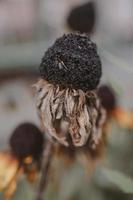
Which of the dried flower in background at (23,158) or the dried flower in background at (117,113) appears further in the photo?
the dried flower in background at (117,113)

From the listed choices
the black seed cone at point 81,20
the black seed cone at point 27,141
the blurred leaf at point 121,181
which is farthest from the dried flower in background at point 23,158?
the black seed cone at point 81,20

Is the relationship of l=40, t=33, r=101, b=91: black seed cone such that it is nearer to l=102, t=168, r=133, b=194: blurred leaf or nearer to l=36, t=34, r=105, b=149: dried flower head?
l=36, t=34, r=105, b=149: dried flower head

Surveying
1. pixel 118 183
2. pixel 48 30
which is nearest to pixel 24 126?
pixel 118 183

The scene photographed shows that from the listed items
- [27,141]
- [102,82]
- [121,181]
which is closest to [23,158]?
[27,141]

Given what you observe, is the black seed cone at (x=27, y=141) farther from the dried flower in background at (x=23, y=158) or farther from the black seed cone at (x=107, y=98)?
the black seed cone at (x=107, y=98)

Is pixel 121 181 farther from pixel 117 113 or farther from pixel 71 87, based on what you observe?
pixel 117 113

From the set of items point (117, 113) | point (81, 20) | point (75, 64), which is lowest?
point (117, 113)

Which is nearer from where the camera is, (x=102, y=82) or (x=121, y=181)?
(x=121, y=181)
